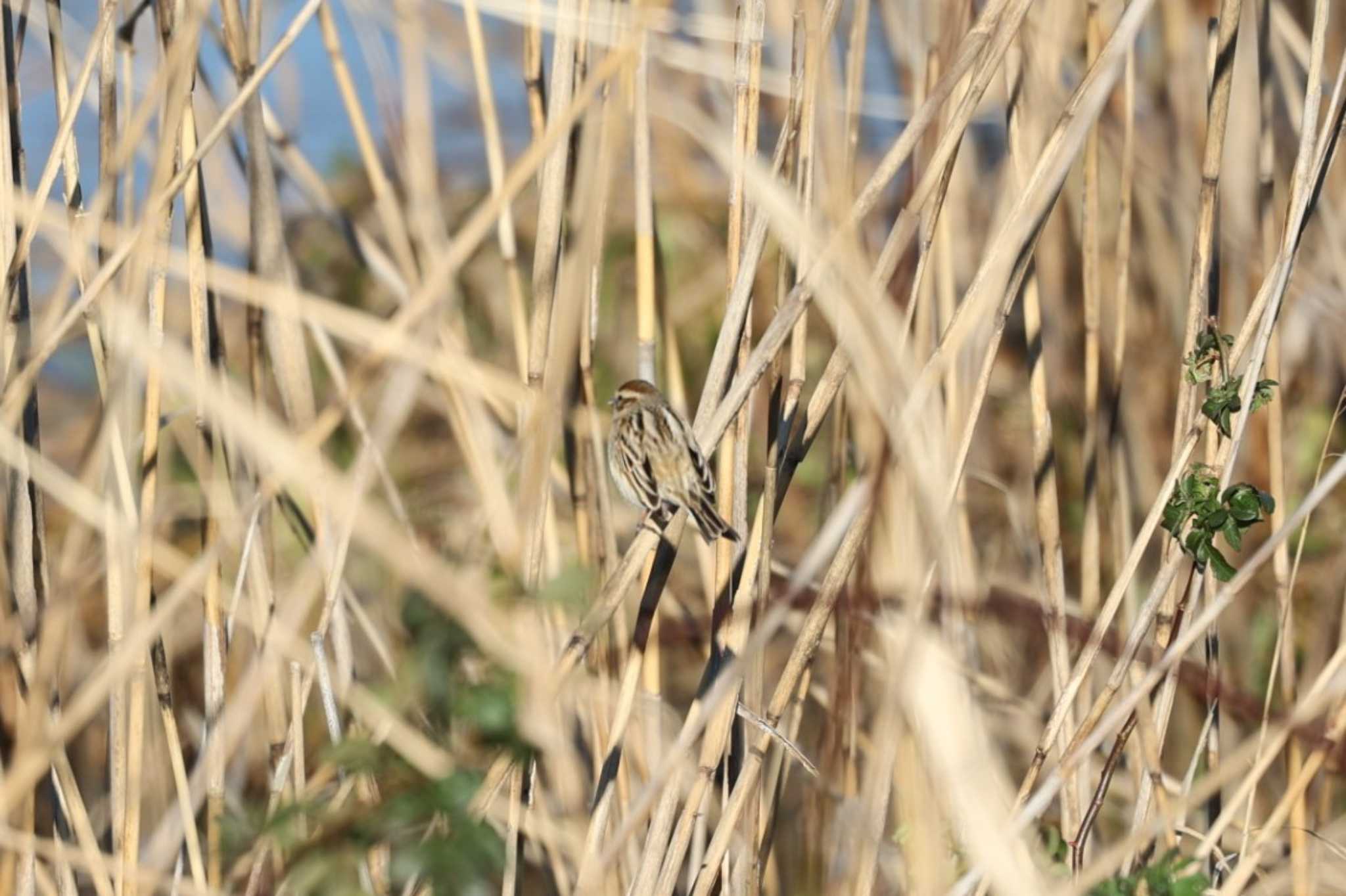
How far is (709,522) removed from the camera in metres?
2.26

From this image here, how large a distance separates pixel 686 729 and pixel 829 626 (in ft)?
4.36

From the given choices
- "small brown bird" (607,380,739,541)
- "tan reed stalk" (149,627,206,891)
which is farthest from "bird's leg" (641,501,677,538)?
"tan reed stalk" (149,627,206,891)

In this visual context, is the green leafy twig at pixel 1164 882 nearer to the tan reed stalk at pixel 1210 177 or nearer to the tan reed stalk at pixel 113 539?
the tan reed stalk at pixel 1210 177

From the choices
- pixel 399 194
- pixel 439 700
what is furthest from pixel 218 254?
pixel 439 700

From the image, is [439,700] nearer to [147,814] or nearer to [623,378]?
[147,814]

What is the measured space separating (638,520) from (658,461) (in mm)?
1144

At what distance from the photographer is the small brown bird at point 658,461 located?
7.53 feet

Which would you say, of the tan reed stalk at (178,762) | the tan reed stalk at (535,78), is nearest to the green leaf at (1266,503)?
the tan reed stalk at (535,78)

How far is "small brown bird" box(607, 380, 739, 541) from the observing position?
90.4 inches

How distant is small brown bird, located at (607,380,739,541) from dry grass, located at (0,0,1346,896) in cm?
6

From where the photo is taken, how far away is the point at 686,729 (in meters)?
1.81

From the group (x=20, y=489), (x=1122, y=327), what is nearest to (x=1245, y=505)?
(x=1122, y=327)

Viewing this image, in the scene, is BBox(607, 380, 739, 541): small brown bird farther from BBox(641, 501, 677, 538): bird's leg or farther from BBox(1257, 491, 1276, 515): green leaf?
BBox(1257, 491, 1276, 515): green leaf

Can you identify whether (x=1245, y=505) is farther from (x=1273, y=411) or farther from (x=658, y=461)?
(x=658, y=461)
